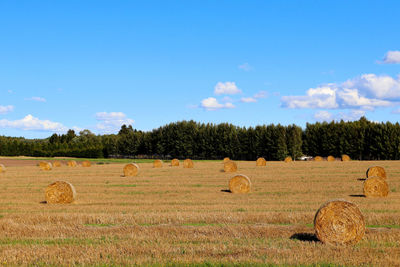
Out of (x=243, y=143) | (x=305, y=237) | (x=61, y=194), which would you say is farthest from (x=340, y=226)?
(x=243, y=143)

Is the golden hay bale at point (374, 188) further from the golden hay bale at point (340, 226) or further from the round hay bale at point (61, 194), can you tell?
the round hay bale at point (61, 194)

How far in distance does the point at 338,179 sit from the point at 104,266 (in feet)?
94.0

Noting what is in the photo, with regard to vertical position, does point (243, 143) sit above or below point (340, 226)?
above

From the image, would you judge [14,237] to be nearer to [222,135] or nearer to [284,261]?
[284,261]

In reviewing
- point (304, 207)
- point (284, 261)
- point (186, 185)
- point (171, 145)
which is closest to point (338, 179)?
point (186, 185)

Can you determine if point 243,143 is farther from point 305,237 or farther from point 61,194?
point 305,237

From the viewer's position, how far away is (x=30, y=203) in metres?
23.4

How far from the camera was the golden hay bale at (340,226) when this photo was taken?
1303 centimetres

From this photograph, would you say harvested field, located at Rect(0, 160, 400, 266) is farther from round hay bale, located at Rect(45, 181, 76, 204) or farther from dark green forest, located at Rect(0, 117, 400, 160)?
dark green forest, located at Rect(0, 117, 400, 160)

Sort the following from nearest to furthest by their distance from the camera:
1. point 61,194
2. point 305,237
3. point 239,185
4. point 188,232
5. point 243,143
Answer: point 305,237 < point 188,232 < point 61,194 < point 239,185 < point 243,143

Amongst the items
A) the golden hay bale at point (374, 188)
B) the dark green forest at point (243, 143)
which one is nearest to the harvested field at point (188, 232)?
the golden hay bale at point (374, 188)

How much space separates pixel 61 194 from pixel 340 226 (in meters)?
15.6

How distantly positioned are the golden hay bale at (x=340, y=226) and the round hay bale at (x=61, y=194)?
14.6 m

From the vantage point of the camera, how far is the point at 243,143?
109 metres
